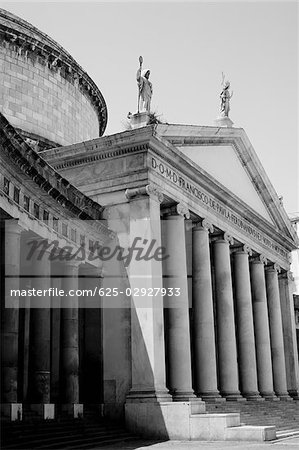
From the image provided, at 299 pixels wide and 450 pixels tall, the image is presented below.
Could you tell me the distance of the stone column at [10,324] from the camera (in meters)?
16.9

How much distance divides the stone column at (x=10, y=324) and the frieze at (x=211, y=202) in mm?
7488

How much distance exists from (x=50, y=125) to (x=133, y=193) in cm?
1172

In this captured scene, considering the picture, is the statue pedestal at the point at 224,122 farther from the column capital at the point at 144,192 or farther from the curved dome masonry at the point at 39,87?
the column capital at the point at 144,192

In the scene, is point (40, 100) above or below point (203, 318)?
above

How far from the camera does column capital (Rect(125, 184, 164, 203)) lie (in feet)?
76.0

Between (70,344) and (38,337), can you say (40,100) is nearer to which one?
(70,344)

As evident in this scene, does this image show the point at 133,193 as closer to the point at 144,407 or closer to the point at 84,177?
the point at 84,177

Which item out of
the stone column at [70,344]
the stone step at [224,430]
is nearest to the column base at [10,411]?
the stone column at [70,344]

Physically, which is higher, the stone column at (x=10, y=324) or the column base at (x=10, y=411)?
the stone column at (x=10, y=324)

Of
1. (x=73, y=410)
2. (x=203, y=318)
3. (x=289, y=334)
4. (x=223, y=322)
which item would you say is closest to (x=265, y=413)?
(x=223, y=322)

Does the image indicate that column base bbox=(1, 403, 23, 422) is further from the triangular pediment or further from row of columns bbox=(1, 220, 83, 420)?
the triangular pediment

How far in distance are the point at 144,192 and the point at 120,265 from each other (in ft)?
9.92

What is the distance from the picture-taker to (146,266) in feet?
75.2

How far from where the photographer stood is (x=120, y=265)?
78.5 ft
